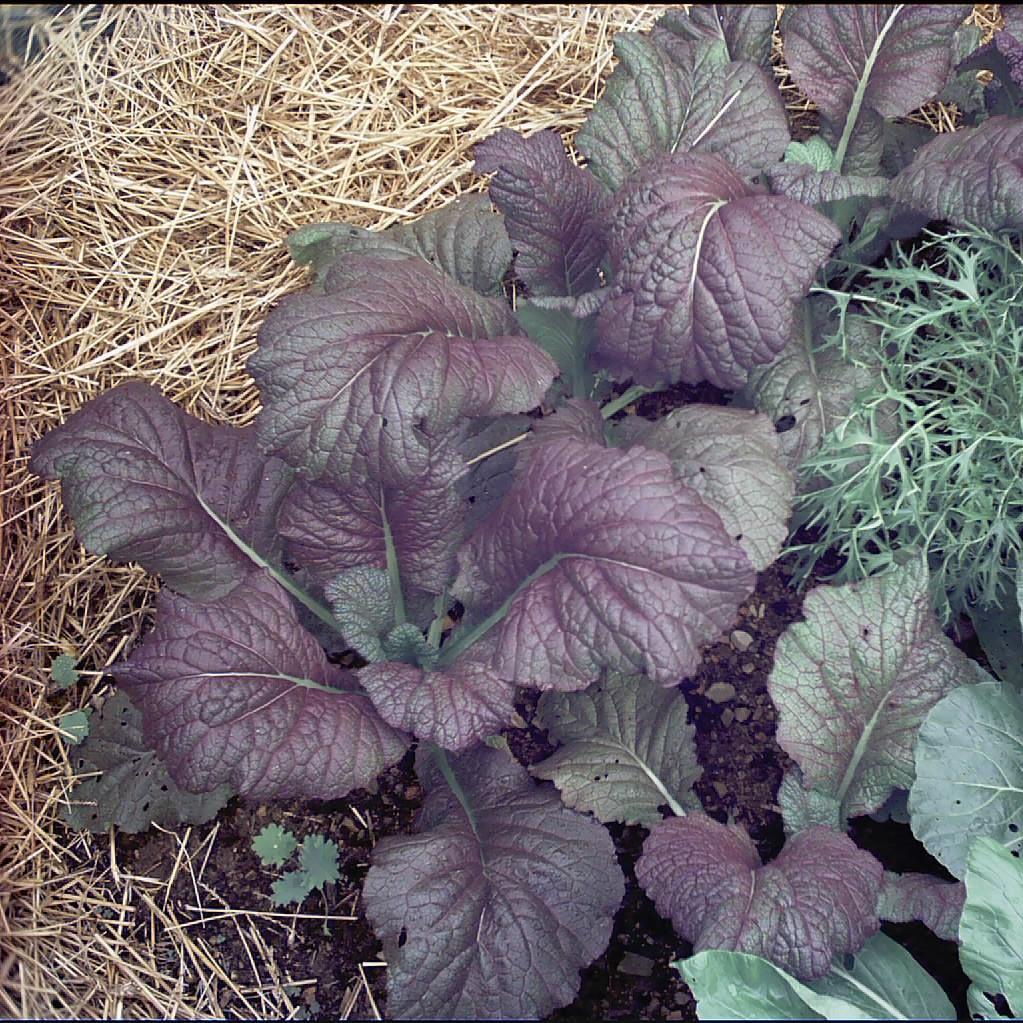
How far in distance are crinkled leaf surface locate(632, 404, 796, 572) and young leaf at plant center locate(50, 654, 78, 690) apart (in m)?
1.16

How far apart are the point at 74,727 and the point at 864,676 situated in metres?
1.37

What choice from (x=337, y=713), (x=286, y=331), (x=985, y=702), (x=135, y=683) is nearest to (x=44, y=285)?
(x=286, y=331)

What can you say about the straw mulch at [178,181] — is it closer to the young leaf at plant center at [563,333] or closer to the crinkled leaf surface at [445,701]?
the young leaf at plant center at [563,333]

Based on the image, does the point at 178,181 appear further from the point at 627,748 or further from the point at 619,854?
the point at 619,854

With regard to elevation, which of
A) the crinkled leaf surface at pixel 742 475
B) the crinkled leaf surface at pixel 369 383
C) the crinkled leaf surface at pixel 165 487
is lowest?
the crinkled leaf surface at pixel 165 487

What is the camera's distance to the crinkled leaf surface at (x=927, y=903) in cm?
150

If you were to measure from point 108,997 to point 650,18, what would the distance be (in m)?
2.28

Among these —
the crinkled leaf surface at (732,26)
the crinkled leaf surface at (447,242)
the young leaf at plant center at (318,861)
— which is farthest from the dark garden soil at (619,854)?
the crinkled leaf surface at (732,26)

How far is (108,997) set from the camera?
161cm

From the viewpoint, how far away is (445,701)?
1484 millimetres

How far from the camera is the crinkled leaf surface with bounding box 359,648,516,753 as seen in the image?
1.46 m

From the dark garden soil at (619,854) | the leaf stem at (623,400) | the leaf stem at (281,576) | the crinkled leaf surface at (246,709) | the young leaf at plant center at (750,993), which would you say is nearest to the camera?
the young leaf at plant center at (750,993)

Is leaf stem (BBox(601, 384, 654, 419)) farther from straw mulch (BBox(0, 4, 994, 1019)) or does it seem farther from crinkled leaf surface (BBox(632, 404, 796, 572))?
straw mulch (BBox(0, 4, 994, 1019))

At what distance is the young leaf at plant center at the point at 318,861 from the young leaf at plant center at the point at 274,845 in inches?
1.0
